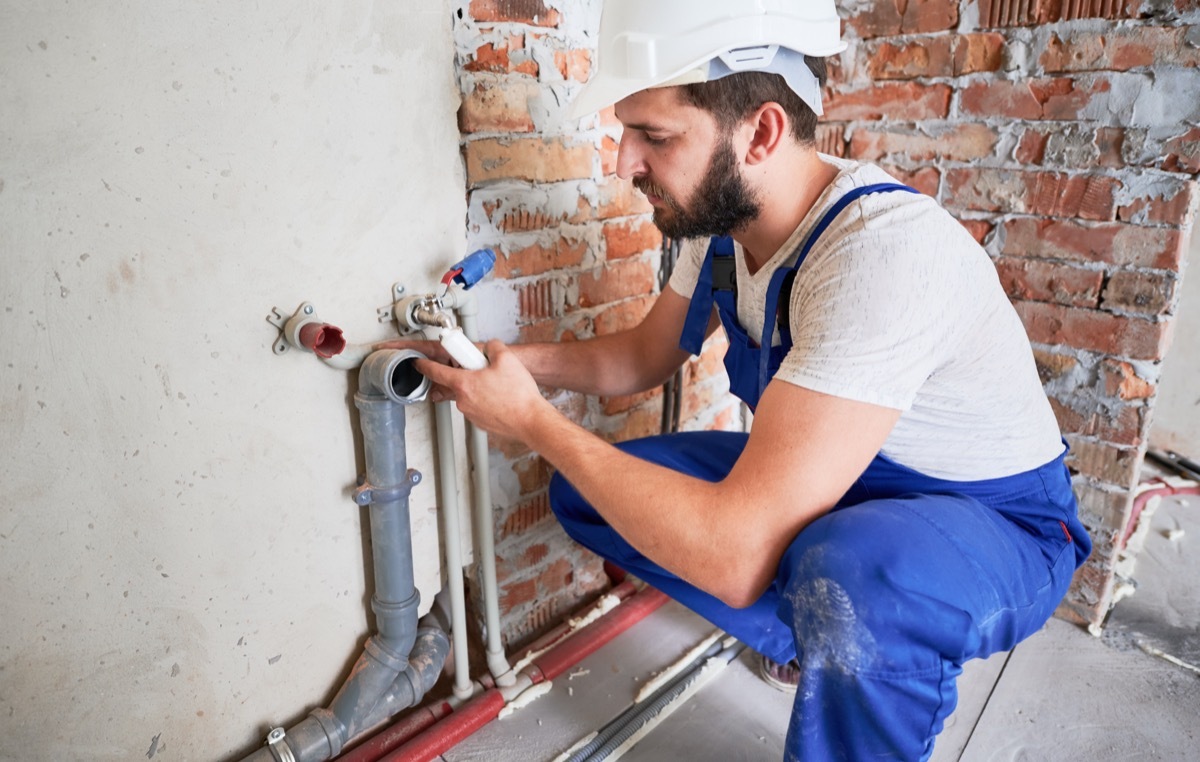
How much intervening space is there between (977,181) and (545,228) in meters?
0.85

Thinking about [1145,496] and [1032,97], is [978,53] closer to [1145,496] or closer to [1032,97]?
[1032,97]

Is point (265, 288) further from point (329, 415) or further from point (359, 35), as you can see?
point (359, 35)

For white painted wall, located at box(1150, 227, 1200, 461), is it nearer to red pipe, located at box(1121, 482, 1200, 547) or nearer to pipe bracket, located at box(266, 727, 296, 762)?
red pipe, located at box(1121, 482, 1200, 547)

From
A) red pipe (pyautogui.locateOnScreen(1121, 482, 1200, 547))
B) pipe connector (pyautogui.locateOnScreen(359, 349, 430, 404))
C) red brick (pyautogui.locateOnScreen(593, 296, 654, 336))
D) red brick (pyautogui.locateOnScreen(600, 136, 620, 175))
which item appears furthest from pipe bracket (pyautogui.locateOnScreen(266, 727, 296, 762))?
red pipe (pyautogui.locateOnScreen(1121, 482, 1200, 547))

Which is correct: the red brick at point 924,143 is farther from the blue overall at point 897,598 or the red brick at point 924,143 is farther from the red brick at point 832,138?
the blue overall at point 897,598

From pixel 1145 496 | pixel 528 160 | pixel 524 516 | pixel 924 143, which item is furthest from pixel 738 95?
pixel 1145 496

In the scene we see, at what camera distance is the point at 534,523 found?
4.65ft

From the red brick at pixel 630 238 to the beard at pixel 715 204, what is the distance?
31 centimetres

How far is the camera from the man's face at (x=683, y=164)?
992mm

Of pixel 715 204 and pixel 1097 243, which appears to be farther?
pixel 1097 243

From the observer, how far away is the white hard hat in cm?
94

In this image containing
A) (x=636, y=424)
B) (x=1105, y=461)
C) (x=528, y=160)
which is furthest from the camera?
(x=636, y=424)

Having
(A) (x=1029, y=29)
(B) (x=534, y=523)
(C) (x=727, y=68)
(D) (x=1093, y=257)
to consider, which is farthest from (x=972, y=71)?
(B) (x=534, y=523)

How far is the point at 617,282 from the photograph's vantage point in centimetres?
144
